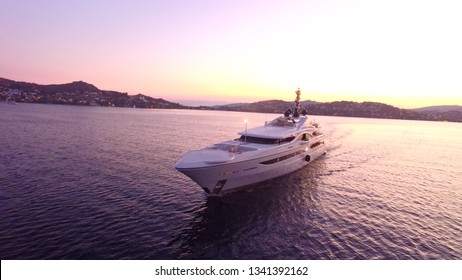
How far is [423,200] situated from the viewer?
28.0 metres

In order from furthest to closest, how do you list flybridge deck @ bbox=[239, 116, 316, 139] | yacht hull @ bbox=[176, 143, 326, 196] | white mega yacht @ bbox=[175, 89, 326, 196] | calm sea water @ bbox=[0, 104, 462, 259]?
1. flybridge deck @ bbox=[239, 116, 316, 139]
2. white mega yacht @ bbox=[175, 89, 326, 196]
3. yacht hull @ bbox=[176, 143, 326, 196]
4. calm sea water @ bbox=[0, 104, 462, 259]

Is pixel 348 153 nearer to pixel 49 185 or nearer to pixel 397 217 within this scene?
pixel 397 217

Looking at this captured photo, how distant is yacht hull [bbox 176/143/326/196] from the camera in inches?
922

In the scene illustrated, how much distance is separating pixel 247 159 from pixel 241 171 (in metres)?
1.35

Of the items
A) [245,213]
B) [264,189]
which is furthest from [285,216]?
[264,189]

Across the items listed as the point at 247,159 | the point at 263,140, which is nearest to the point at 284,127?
the point at 263,140

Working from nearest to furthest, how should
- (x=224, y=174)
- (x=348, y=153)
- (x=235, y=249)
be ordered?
(x=235, y=249) < (x=224, y=174) < (x=348, y=153)

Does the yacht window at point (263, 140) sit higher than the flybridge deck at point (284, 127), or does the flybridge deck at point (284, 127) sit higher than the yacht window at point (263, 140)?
the flybridge deck at point (284, 127)

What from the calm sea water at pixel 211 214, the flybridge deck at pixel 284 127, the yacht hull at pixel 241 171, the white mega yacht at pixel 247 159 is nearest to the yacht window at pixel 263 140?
the white mega yacht at pixel 247 159

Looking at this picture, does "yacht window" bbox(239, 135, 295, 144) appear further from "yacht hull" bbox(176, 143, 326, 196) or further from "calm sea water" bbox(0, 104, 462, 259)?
"calm sea water" bbox(0, 104, 462, 259)

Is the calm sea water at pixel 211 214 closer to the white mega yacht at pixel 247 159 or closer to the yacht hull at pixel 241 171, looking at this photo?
the yacht hull at pixel 241 171

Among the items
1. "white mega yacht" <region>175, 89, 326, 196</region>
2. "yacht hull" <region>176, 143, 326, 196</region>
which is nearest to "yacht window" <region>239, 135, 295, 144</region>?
"white mega yacht" <region>175, 89, 326, 196</region>

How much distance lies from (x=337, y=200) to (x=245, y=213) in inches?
412

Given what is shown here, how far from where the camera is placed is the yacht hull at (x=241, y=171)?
76.8ft
